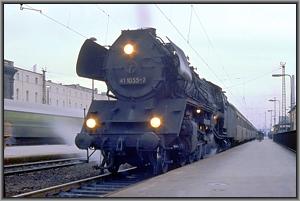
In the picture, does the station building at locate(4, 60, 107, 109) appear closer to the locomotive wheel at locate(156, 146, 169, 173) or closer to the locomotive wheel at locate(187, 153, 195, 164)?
the locomotive wheel at locate(187, 153, 195, 164)

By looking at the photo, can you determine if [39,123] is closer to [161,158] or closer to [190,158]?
[190,158]

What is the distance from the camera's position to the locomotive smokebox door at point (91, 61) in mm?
12719

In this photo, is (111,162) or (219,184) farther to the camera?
(111,162)

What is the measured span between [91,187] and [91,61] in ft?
13.7

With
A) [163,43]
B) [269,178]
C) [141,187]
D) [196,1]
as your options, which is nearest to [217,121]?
[163,43]

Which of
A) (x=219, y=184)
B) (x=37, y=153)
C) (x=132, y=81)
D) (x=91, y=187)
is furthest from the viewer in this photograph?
(x=37, y=153)

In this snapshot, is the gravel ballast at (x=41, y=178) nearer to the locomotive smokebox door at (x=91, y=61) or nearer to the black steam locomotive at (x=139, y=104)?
the black steam locomotive at (x=139, y=104)

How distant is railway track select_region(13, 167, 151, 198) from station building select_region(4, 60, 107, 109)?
19371 mm

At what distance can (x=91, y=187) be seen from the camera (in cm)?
1044

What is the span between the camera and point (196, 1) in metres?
7.14

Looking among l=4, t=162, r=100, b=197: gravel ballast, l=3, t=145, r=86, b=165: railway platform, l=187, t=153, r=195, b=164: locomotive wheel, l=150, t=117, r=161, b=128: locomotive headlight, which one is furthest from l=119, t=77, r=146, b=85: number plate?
l=3, t=145, r=86, b=165: railway platform

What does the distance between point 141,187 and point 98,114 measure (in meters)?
4.34

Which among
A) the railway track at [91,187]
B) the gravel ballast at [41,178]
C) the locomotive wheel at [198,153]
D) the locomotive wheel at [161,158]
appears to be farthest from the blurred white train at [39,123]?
the locomotive wheel at [161,158]

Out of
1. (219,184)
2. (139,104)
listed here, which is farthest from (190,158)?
(219,184)
